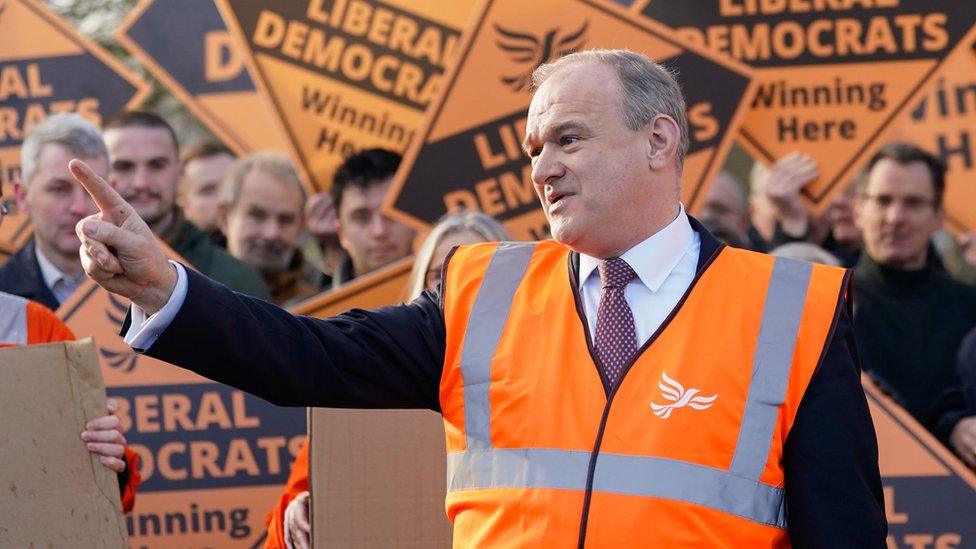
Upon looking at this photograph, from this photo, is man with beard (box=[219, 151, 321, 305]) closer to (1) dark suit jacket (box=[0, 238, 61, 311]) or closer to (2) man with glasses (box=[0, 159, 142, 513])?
(1) dark suit jacket (box=[0, 238, 61, 311])

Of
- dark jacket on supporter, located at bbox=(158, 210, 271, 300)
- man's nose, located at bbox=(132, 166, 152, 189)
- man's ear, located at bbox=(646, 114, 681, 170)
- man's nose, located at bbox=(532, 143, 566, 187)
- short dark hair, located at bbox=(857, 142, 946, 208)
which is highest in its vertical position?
short dark hair, located at bbox=(857, 142, 946, 208)

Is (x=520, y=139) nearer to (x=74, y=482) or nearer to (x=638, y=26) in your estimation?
(x=638, y=26)

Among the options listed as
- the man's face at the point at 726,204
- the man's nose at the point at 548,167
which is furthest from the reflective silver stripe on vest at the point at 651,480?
the man's face at the point at 726,204

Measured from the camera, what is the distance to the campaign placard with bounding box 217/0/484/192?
529 cm

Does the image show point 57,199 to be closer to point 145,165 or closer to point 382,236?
point 145,165

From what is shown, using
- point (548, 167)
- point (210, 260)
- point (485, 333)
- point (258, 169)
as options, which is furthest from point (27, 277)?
point (548, 167)

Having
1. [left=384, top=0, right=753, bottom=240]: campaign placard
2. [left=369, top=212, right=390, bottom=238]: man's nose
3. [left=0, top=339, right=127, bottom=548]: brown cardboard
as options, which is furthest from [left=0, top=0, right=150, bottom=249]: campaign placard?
[left=0, top=339, right=127, bottom=548]: brown cardboard

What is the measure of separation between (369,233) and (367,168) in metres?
0.26

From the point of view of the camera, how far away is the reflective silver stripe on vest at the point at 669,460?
262 centimetres

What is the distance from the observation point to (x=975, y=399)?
4.79 m

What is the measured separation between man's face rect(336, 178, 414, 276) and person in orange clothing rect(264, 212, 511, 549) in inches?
28.0

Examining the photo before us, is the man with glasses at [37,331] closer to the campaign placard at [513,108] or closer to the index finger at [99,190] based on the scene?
the index finger at [99,190]

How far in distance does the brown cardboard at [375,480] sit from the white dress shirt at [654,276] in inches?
38.0

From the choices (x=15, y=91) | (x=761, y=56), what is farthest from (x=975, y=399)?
(x=15, y=91)
